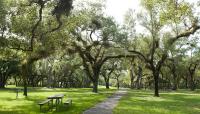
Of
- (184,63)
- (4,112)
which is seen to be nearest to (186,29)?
(4,112)

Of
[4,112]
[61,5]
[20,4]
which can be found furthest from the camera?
[20,4]

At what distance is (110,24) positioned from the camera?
51938 mm

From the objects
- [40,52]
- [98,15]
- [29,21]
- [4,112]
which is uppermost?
[98,15]

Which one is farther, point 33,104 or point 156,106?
point 33,104

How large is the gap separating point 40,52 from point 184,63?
5804cm

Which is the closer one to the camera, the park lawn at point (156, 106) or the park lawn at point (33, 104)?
the park lawn at point (33, 104)

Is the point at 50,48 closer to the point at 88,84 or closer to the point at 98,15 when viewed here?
the point at 98,15

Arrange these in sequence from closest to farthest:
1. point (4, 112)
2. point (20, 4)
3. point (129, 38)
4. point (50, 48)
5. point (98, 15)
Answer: point (4, 112) < point (20, 4) < point (50, 48) < point (98, 15) < point (129, 38)

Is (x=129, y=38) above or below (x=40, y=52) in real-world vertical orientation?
above

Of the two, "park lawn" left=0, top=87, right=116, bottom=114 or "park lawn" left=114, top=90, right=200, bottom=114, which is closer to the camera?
"park lawn" left=0, top=87, right=116, bottom=114

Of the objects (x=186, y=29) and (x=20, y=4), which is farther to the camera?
(x=186, y=29)

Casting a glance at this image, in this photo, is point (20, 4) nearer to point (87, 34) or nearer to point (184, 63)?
point (87, 34)

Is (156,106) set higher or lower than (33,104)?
lower

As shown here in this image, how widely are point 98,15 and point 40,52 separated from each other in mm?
15819
